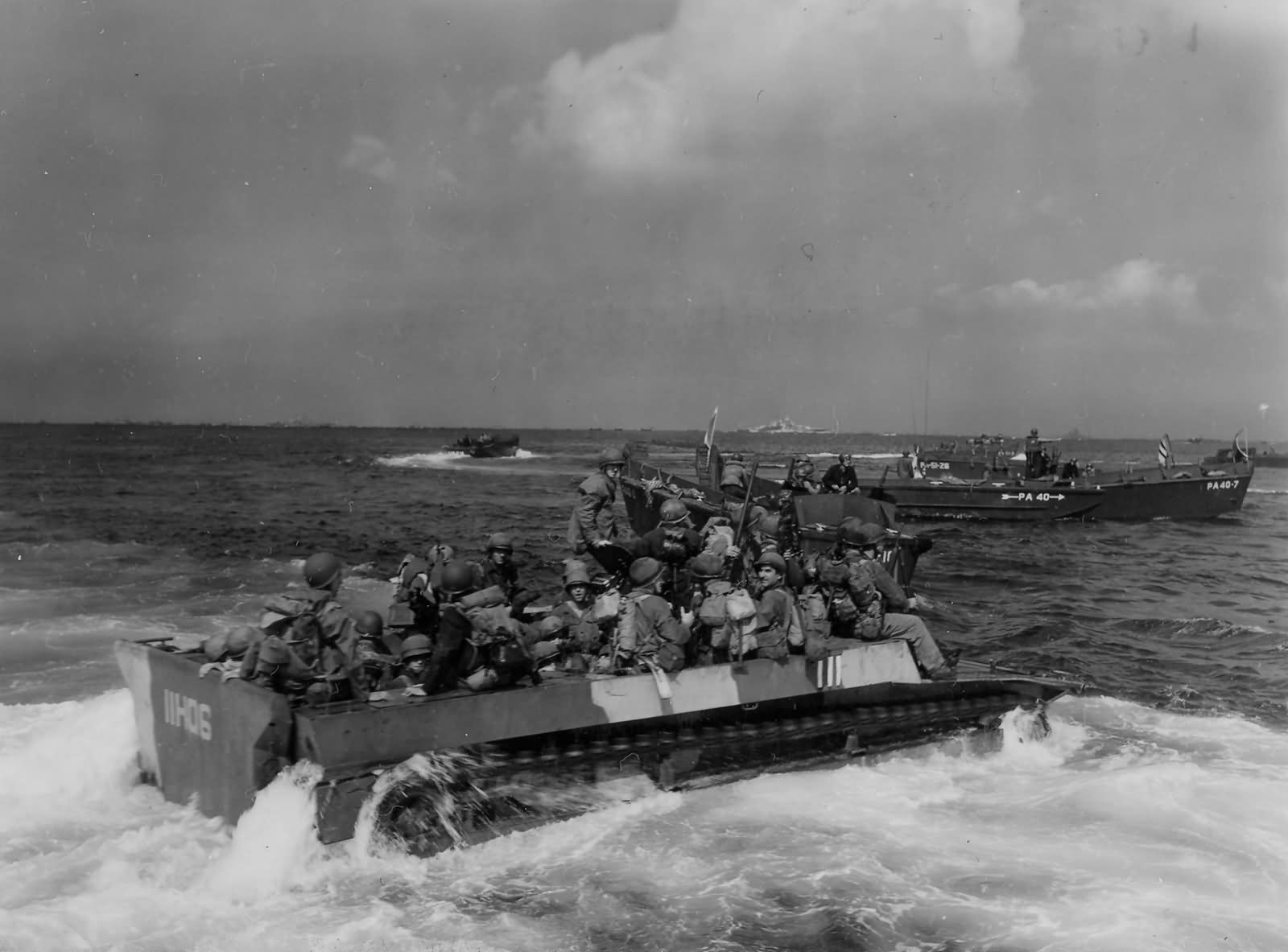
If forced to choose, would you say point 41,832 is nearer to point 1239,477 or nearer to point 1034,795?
point 1034,795

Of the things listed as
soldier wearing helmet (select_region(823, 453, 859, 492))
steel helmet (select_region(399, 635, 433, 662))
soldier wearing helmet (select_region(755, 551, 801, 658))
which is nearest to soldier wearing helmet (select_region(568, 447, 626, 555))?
soldier wearing helmet (select_region(755, 551, 801, 658))

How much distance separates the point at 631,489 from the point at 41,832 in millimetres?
17775


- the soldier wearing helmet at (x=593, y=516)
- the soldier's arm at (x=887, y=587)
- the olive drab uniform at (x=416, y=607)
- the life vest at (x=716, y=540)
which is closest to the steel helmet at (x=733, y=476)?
the soldier wearing helmet at (x=593, y=516)

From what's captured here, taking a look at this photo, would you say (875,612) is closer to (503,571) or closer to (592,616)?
(592,616)

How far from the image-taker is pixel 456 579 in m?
7.69

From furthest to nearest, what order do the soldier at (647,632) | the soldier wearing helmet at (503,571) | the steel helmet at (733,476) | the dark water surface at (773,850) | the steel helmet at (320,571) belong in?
the steel helmet at (733,476), the soldier wearing helmet at (503,571), the soldier at (647,632), the steel helmet at (320,571), the dark water surface at (773,850)

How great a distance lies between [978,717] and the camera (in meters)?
10.8

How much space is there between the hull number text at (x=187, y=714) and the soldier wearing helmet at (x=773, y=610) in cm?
458

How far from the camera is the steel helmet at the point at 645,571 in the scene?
899 centimetres

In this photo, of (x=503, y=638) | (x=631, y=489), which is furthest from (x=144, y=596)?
(x=503, y=638)

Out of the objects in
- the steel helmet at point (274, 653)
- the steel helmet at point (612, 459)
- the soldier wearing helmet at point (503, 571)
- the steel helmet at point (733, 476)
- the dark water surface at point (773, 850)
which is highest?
the steel helmet at point (612, 459)

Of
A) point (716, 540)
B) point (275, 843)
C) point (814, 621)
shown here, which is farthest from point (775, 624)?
point (275, 843)

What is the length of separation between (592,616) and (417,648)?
1710 mm

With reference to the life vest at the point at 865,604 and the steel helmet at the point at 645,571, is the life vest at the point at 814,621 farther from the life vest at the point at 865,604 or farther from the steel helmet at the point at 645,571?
the steel helmet at the point at 645,571
